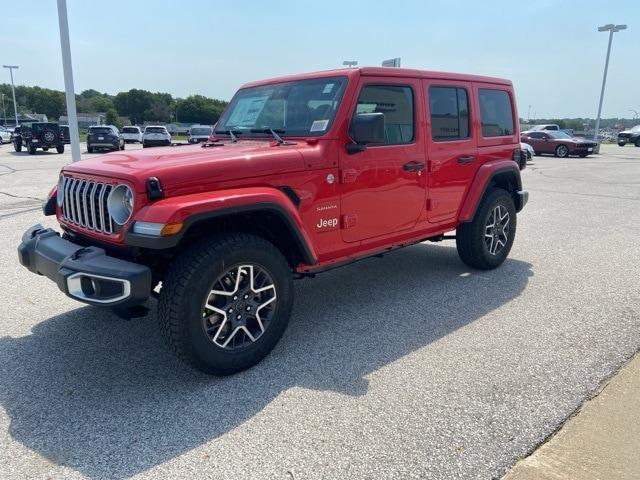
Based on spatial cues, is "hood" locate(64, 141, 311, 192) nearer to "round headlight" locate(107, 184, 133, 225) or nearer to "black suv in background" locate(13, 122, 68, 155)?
"round headlight" locate(107, 184, 133, 225)

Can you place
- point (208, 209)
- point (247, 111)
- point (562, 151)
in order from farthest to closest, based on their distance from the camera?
point (562, 151)
point (247, 111)
point (208, 209)

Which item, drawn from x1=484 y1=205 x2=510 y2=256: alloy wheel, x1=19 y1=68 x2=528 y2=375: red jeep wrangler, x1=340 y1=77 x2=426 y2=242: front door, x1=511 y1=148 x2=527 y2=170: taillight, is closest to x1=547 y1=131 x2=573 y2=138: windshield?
x1=511 y1=148 x2=527 y2=170: taillight

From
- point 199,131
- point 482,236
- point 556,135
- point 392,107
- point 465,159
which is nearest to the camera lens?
point 392,107

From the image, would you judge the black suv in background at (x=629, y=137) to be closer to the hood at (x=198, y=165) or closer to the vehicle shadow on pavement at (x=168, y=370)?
the vehicle shadow on pavement at (x=168, y=370)

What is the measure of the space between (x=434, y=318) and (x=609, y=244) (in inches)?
156

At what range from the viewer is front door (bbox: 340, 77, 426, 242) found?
3855 millimetres

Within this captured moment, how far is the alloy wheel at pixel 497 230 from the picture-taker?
5383 millimetres

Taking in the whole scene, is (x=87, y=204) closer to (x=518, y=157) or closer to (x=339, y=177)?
(x=339, y=177)

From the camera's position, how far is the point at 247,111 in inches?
175

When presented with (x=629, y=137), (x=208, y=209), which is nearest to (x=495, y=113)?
(x=208, y=209)

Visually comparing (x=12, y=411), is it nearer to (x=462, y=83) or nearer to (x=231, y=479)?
(x=231, y=479)

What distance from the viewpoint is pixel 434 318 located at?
13.7ft

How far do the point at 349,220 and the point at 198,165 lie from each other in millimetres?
1311

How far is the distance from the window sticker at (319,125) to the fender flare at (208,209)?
685mm
